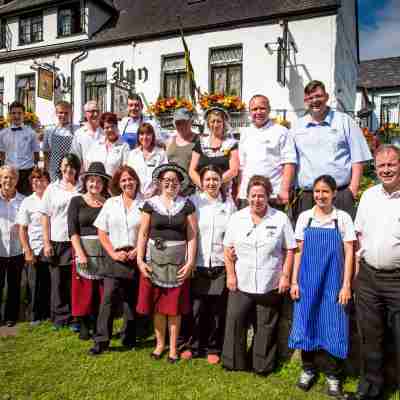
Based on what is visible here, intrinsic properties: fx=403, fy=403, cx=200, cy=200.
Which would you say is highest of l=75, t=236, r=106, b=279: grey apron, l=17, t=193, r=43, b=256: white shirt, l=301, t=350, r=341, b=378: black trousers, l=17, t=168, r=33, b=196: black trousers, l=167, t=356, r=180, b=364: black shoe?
l=17, t=168, r=33, b=196: black trousers

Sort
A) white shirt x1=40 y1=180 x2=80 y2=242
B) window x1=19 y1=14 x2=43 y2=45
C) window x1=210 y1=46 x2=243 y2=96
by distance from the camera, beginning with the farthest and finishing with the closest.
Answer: window x1=19 y1=14 x2=43 y2=45 < window x1=210 y1=46 x2=243 y2=96 < white shirt x1=40 y1=180 x2=80 y2=242

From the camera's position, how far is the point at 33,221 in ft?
16.4

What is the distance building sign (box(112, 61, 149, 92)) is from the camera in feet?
48.4

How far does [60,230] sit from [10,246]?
2.70ft

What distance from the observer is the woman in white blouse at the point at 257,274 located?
3.68 metres

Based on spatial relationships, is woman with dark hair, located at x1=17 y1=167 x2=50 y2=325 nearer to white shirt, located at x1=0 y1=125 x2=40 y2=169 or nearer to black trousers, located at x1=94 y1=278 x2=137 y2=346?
black trousers, located at x1=94 y1=278 x2=137 y2=346

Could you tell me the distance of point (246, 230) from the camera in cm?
373

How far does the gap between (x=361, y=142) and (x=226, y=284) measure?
6.37 feet

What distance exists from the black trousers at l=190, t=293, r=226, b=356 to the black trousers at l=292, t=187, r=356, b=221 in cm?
Answer: 121

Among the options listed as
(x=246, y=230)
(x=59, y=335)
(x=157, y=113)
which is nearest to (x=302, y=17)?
(x=157, y=113)

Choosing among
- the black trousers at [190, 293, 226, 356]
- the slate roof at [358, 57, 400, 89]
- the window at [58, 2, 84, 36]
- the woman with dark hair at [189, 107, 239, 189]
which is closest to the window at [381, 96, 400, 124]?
the slate roof at [358, 57, 400, 89]

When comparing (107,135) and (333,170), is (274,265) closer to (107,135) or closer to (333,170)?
(333,170)

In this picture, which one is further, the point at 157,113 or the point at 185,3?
the point at 185,3

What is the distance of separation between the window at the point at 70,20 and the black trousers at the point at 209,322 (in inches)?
609
